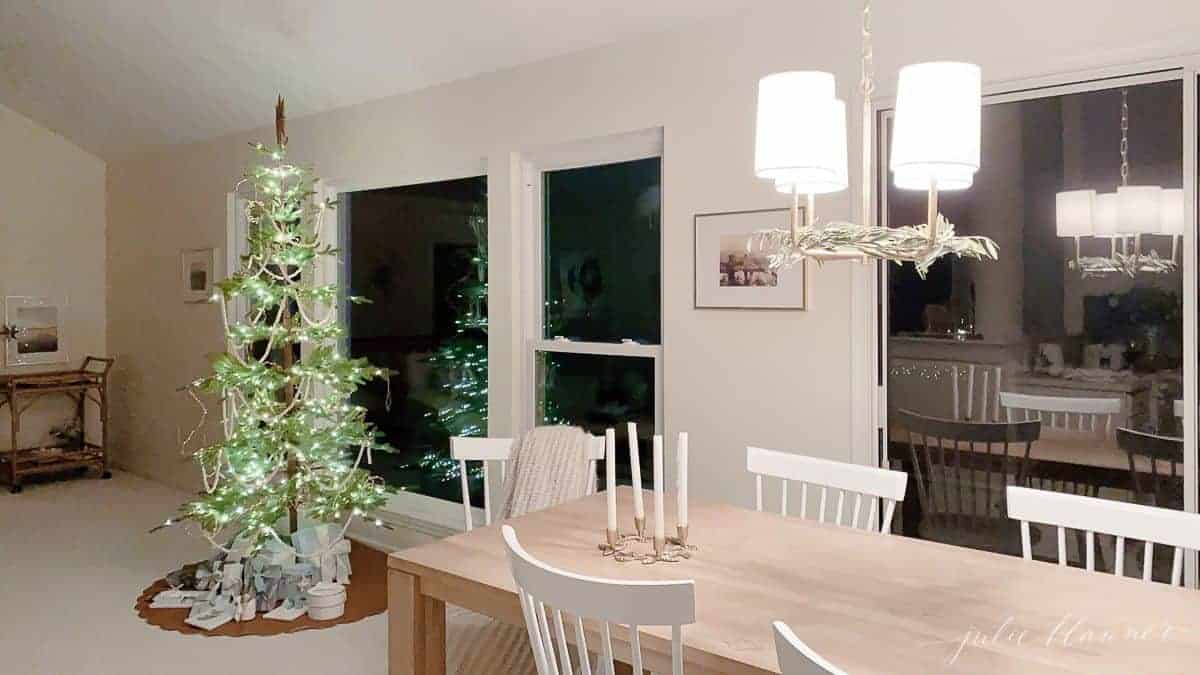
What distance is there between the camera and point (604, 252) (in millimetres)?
3961

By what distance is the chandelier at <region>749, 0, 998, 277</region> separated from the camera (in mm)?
1597

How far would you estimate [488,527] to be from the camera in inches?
93.5

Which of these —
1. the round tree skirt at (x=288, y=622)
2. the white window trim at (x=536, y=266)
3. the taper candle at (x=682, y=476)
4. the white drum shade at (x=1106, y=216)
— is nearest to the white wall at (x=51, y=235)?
the round tree skirt at (x=288, y=622)

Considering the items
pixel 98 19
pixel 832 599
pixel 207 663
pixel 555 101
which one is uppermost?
pixel 98 19

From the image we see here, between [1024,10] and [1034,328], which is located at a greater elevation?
[1024,10]

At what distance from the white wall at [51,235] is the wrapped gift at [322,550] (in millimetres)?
3770

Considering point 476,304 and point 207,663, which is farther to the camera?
point 476,304

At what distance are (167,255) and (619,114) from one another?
13.2 ft

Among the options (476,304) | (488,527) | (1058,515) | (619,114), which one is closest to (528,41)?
(619,114)

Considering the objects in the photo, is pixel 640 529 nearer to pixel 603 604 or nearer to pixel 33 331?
pixel 603 604

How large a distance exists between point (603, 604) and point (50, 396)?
6628 mm

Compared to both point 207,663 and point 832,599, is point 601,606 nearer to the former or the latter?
point 832,599

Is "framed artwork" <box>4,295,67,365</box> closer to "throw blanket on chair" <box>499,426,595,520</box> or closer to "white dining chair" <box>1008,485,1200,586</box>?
"throw blanket on chair" <box>499,426,595,520</box>

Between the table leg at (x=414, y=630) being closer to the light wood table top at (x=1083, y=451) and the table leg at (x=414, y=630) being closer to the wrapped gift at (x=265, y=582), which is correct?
the light wood table top at (x=1083, y=451)
